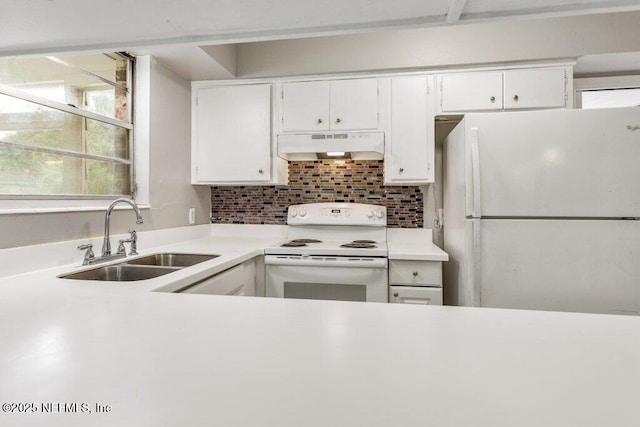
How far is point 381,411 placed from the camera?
46cm

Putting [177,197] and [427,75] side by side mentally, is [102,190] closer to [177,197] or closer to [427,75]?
[177,197]

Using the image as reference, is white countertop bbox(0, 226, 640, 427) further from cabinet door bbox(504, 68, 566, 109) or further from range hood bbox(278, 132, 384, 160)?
cabinet door bbox(504, 68, 566, 109)

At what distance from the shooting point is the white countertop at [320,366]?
45 centimetres

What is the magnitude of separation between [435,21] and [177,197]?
242 cm

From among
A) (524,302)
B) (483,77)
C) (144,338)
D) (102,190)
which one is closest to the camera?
(144,338)

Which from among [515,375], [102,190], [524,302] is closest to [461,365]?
[515,375]

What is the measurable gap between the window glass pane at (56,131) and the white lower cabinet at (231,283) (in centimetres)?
105

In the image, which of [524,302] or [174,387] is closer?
[174,387]

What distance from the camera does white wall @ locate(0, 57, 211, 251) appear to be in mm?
1636

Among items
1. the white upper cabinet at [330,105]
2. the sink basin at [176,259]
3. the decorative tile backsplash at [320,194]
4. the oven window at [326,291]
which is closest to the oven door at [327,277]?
the oven window at [326,291]

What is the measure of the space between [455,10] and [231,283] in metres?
1.71

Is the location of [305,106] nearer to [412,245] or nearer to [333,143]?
[333,143]

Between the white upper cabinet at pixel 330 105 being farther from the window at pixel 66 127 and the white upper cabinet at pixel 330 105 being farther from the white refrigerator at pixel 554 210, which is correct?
the window at pixel 66 127

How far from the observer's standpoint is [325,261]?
2.33m
